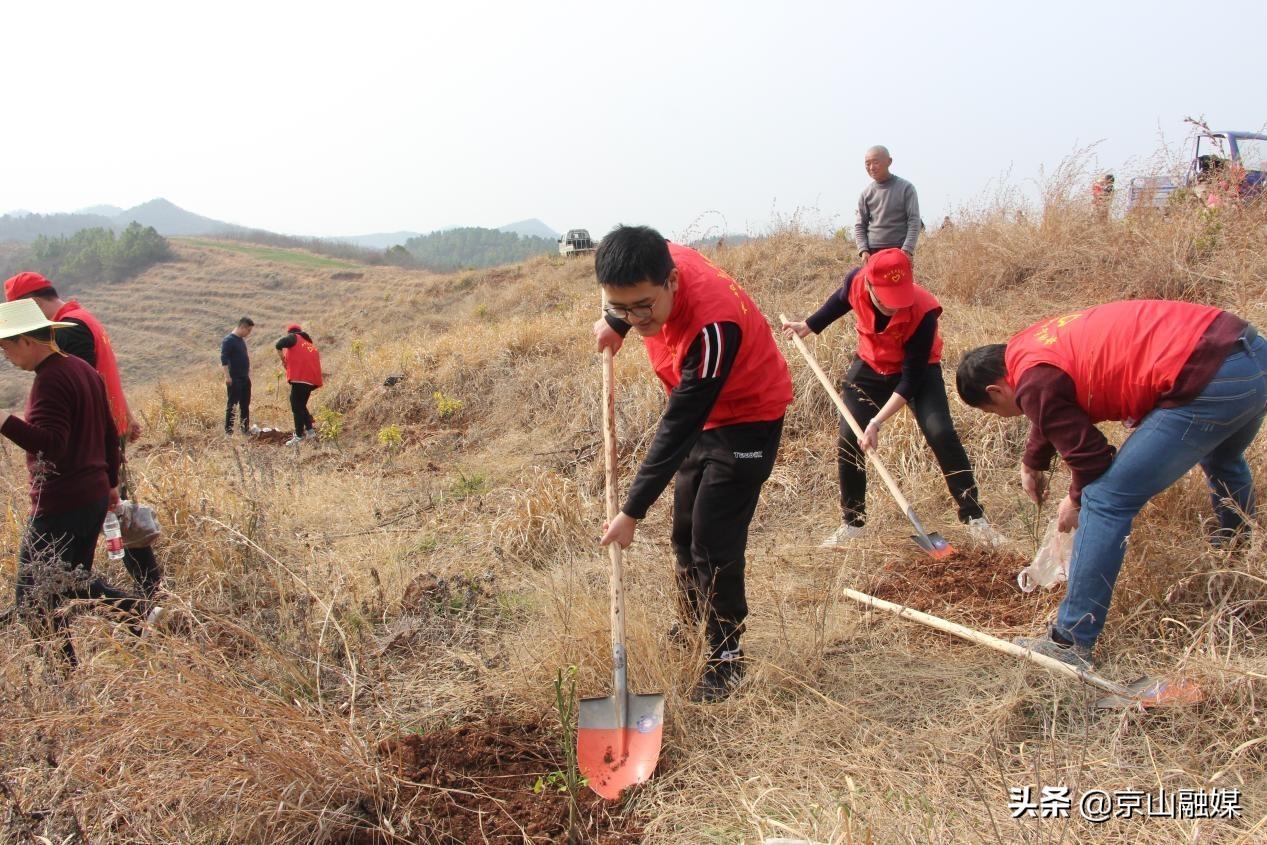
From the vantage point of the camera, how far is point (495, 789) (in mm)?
2162

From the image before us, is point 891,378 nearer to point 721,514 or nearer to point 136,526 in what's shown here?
point 721,514

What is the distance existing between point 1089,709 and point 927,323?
1.77 metres

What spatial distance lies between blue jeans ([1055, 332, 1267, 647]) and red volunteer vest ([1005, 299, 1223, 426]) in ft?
0.33

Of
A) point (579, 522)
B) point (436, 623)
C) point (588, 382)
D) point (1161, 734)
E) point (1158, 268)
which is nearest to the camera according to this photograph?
point (1161, 734)

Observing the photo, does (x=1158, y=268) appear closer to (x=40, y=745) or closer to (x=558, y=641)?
(x=558, y=641)

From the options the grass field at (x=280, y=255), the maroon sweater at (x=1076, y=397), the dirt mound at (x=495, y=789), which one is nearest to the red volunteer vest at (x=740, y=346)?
the maroon sweater at (x=1076, y=397)

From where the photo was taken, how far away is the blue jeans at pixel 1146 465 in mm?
2119

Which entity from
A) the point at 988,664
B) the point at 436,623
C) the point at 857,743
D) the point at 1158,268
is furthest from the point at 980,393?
the point at 1158,268

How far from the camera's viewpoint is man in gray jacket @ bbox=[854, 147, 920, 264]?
5.77 m

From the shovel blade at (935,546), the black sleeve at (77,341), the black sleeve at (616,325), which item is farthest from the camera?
the black sleeve at (77,341)

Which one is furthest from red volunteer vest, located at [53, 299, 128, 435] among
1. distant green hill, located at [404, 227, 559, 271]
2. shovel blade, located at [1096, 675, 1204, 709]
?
distant green hill, located at [404, 227, 559, 271]

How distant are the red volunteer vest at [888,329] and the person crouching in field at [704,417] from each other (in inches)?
47.4

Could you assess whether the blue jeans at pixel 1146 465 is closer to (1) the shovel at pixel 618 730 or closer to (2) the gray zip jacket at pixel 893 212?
(1) the shovel at pixel 618 730

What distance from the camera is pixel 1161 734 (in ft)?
7.09
